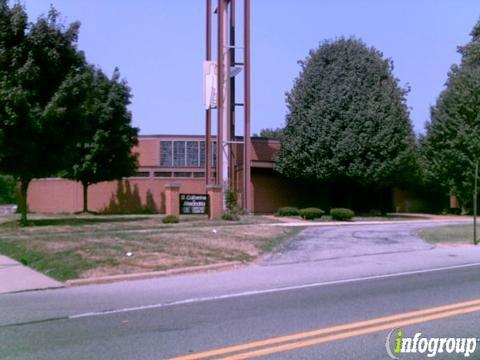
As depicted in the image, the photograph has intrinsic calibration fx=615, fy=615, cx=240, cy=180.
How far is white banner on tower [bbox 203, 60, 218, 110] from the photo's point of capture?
3322 cm

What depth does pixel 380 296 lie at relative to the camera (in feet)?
32.6

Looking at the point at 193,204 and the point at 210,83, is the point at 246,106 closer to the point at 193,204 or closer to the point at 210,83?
the point at 210,83

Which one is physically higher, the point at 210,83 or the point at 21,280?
the point at 210,83

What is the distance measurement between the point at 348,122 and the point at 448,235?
14017 mm

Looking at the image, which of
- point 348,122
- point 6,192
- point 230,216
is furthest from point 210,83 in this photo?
point 6,192

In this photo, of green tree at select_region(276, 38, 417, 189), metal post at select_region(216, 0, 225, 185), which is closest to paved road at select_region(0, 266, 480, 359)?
metal post at select_region(216, 0, 225, 185)

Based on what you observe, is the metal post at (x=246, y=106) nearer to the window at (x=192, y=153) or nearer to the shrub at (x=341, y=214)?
the shrub at (x=341, y=214)

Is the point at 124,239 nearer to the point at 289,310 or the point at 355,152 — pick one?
the point at 289,310

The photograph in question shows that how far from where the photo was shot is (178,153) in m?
Result: 40.5

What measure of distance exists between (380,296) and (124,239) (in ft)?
29.9

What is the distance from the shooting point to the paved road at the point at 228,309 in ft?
22.4

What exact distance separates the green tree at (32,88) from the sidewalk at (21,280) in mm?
8952

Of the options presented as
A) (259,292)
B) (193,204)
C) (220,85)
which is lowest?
(259,292)

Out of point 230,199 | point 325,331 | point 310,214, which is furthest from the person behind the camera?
point 230,199
